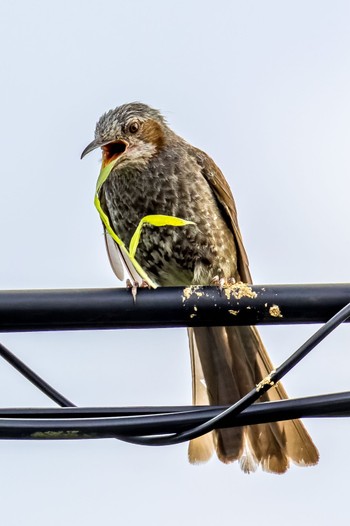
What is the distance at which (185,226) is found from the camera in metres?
6.52

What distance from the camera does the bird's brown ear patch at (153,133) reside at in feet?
23.1

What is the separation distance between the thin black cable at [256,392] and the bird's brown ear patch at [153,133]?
12.8ft

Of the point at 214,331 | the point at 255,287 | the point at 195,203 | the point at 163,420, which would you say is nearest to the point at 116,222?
the point at 195,203

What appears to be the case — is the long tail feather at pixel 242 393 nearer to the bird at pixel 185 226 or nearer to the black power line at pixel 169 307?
the bird at pixel 185 226

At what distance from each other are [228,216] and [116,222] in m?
0.74

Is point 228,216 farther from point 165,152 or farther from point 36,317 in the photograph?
point 36,317

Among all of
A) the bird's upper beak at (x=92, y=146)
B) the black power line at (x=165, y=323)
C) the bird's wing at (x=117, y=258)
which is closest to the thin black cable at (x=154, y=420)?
the black power line at (x=165, y=323)

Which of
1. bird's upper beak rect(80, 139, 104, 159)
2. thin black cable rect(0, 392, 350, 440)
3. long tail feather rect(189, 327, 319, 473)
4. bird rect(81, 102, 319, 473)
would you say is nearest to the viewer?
thin black cable rect(0, 392, 350, 440)

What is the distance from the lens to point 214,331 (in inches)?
261

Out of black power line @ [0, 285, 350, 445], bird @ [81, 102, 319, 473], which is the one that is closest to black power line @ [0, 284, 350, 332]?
black power line @ [0, 285, 350, 445]

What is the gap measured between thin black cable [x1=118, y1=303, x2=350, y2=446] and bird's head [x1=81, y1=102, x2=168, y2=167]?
11.4 feet

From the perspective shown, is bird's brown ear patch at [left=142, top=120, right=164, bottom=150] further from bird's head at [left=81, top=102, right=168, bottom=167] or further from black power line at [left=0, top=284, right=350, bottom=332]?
black power line at [left=0, top=284, right=350, bottom=332]

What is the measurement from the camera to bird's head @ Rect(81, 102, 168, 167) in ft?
22.3

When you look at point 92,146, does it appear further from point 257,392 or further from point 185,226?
point 257,392
